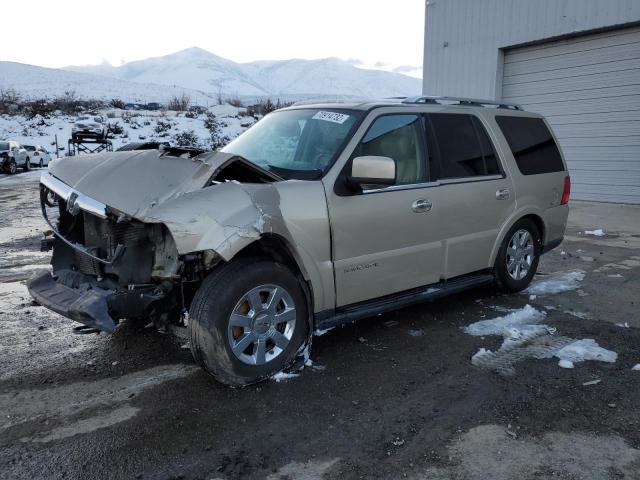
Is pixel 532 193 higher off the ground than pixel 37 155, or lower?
higher

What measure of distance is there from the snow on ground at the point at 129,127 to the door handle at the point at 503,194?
26.3 m

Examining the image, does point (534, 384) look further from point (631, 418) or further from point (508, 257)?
point (508, 257)

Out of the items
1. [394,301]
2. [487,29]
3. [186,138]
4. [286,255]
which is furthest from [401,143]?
[186,138]

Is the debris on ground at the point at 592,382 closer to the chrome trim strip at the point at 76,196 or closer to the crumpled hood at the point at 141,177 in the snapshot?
the crumpled hood at the point at 141,177

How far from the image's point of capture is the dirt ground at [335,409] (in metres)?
2.66

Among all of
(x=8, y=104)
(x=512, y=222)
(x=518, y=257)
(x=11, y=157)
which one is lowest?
Result: (x=11, y=157)

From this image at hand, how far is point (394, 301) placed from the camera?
414 cm

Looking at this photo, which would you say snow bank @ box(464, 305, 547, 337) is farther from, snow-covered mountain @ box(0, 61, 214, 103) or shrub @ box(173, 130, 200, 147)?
snow-covered mountain @ box(0, 61, 214, 103)

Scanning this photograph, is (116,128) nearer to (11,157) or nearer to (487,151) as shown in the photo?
(11,157)

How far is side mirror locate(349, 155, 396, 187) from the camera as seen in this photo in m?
3.72

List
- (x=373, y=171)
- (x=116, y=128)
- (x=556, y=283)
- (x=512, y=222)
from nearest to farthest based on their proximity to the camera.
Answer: (x=373, y=171) → (x=512, y=222) → (x=556, y=283) → (x=116, y=128)

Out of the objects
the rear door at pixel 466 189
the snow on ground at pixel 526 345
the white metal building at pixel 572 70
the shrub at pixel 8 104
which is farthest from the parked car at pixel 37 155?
the snow on ground at pixel 526 345

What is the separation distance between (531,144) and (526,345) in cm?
231

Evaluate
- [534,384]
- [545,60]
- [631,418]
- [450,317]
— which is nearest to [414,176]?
[450,317]
